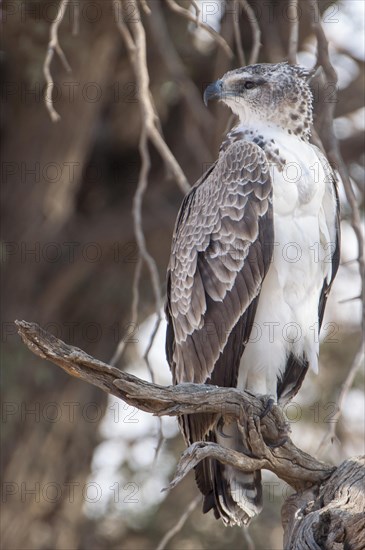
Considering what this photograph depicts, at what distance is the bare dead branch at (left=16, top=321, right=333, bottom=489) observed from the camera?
4.16 metres

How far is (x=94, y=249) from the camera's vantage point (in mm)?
9891

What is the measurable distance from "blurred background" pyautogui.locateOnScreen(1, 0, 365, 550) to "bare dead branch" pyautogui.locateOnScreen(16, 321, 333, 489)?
3.93 m

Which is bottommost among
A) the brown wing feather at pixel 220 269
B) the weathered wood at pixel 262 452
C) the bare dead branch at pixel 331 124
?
the weathered wood at pixel 262 452

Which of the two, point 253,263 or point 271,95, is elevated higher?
point 271,95

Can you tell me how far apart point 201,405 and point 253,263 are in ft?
3.73

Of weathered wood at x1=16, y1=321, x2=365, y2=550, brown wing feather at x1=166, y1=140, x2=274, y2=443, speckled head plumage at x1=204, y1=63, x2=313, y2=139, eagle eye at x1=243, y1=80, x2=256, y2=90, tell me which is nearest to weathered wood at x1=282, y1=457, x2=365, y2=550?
weathered wood at x1=16, y1=321, x2=365, y2=550

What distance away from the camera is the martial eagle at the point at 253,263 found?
5539 millimetres

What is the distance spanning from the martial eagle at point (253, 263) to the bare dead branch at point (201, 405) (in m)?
0.35

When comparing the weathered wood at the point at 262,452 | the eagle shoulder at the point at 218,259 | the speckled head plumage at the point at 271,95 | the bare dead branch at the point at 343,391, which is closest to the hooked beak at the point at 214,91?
the speckled head plumage at the point at 271,95

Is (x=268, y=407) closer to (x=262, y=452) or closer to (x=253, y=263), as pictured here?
(x=262, y=452)

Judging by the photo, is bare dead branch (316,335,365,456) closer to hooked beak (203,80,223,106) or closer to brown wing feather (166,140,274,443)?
brown wing feather (166,140,274,443)

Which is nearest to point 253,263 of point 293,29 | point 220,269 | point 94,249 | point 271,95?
point 220,269

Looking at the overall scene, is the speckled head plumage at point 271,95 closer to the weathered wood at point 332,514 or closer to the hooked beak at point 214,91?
the hooked beak at point 214,91

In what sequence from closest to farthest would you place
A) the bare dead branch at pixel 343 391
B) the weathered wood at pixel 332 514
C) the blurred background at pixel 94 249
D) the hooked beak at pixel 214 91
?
1. the weathered wood at pixel 332 514
2. the bare dead branch at pixel 343 391
3. the hooked beak at pixel 214 91
4. the blurred background at pixel 94 249
